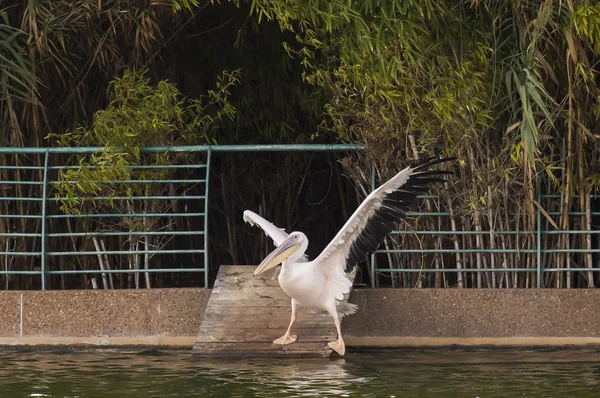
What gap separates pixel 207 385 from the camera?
8.45 meters

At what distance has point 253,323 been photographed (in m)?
10.1

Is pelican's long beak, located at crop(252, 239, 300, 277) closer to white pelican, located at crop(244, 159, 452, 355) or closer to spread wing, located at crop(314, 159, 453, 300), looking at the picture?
white pelican, located at crop(244, 159, 452, 355)

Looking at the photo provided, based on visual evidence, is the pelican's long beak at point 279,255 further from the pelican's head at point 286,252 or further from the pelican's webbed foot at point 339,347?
the pelican's webbed foot at point 339,347

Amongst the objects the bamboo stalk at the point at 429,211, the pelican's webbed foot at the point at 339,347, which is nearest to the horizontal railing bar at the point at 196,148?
the bamboo stalk at the point at 429,211

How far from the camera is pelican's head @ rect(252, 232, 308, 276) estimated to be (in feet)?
32.1

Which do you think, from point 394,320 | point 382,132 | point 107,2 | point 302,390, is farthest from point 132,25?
point 302,390

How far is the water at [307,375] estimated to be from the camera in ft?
26.6

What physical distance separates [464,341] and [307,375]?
6.44 feet

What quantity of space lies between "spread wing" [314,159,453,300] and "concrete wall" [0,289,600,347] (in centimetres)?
48

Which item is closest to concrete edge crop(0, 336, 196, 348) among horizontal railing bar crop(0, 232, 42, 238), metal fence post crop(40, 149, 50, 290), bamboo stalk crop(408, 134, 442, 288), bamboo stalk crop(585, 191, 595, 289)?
metal fence post crop(40, 149, 50, 290)

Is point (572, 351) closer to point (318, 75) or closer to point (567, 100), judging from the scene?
point (567, 100)

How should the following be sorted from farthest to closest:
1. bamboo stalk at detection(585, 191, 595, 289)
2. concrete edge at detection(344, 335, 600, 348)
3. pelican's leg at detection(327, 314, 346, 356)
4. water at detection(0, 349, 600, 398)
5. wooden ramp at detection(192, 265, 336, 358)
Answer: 1. bamboo stalk at detection(585, 191, 595, 289)
2. concrete edge at detection(344, 335, 600, 348)
3. wooden ramp at detection(192, 265, 336, 358)
4. pelican's leg at detection(327, 314, 346, 356)
5. water at detection(0, 349, 600, 398)

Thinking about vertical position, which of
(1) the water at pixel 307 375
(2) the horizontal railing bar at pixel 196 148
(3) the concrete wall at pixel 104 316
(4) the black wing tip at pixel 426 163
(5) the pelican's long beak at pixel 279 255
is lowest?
(1) the water at pixel 307 375

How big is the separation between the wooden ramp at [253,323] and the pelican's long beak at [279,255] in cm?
48
